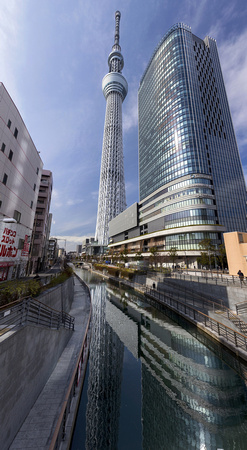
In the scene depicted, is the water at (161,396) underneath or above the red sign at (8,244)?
underneath

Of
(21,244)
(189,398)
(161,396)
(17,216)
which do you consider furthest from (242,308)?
(17,216)

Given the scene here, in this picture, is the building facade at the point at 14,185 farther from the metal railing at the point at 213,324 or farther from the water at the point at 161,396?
the metal railing at the point at 213,324

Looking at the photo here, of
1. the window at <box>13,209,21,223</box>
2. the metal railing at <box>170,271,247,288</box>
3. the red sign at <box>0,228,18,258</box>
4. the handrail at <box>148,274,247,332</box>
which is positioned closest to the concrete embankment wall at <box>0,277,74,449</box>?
the handrail at <box>148,274,247,332</box>

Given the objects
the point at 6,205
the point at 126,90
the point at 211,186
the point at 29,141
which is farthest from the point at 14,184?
the point at 126,90

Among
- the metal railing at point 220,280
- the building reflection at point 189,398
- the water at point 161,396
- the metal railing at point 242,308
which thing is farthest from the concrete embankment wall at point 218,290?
the building reflection at point 189,398

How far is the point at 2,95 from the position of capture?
853 inches

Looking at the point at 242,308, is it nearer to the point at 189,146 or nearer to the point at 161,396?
the point at 161,396

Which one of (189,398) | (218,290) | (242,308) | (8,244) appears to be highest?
(8,244)

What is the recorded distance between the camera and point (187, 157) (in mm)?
69125

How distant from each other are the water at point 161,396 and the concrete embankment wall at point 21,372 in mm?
2807

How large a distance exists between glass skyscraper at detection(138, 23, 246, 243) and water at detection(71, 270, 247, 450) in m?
49.0

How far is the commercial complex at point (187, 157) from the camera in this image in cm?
6298

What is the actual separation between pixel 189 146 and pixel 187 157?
15.6 feet

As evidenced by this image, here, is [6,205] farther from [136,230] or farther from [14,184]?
[136,230]
